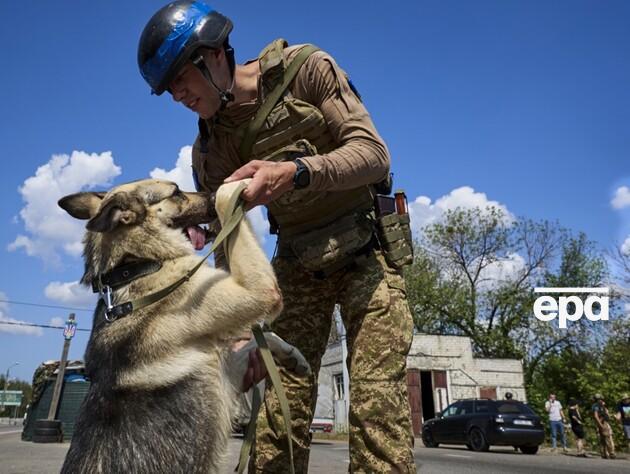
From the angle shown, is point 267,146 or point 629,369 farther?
point 629,369

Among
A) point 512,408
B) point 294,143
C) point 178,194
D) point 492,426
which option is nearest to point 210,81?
point 294,143

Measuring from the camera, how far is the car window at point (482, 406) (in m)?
17.8

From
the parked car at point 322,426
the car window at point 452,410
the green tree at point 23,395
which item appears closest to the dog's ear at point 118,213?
the car window at point 452,410

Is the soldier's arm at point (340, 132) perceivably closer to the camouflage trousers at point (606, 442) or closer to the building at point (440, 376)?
the camouflage trousers at point (606, 442)

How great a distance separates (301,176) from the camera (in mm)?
2754

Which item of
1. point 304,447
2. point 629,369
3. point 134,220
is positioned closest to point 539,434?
point 629,369

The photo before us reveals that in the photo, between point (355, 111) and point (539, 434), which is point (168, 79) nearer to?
point (355, 111)

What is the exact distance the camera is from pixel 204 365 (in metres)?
2.68

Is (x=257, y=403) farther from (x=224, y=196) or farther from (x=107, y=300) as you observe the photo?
(x=224, y=196)

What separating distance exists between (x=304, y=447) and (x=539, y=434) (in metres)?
16.0

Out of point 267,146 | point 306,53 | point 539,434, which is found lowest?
point 539,434

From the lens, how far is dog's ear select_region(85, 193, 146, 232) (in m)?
2.90

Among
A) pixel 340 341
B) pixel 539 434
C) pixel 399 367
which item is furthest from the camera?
pixel 340 341

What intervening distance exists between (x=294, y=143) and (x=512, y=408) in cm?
1656
